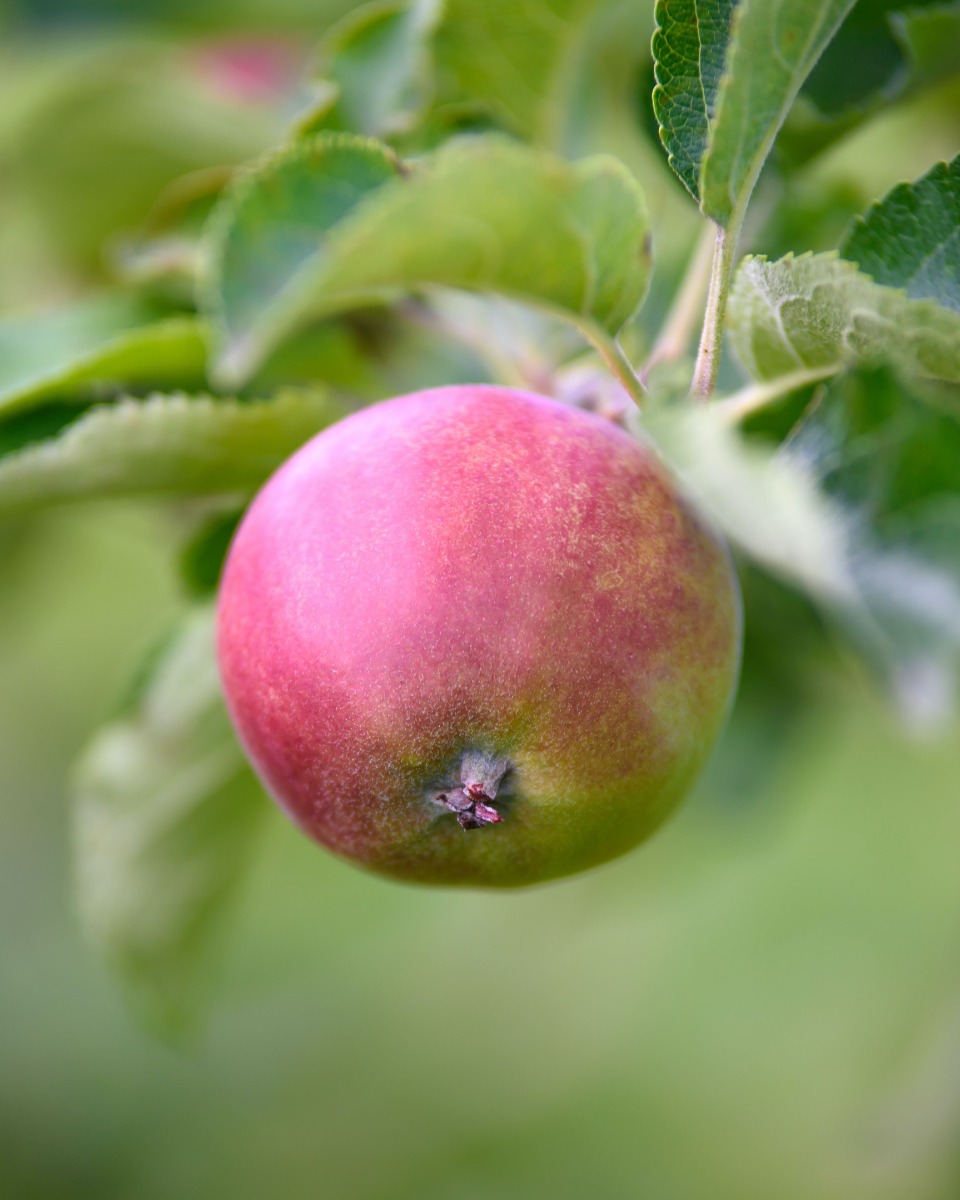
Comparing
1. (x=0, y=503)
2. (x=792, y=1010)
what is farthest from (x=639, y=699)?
(x=792, y=1010)

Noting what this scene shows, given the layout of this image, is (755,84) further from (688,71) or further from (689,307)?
(689,307)

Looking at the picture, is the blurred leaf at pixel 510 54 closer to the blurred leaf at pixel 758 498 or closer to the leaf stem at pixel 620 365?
the leaf stem at pixel 620 365

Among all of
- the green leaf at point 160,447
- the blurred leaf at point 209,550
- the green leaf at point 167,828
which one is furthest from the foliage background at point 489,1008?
the green leaf at point 160,447

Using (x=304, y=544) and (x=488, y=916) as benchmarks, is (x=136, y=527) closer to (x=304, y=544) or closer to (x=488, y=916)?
(x=304, y=544)

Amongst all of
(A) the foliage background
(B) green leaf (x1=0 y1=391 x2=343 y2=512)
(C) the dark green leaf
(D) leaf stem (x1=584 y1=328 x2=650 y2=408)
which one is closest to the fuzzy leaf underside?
(C) the dark green leaf

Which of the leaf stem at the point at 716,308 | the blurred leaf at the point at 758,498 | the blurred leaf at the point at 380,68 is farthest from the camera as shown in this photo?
the blurred leaf at the point at 380,68

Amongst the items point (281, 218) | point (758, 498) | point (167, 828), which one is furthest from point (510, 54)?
point (167, 828)

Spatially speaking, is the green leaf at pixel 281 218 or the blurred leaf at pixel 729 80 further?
the green leaf at pixel 281 218
